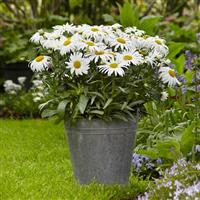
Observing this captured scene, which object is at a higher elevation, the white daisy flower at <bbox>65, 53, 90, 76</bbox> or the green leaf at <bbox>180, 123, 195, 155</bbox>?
the white daisy flower at <bbox>65, 53, 90, 76</bbox>

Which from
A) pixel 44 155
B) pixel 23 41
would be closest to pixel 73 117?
pixel 44 155

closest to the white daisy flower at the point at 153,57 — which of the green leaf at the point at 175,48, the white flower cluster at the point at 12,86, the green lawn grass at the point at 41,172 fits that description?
the green lawn grass at the point at 41,172

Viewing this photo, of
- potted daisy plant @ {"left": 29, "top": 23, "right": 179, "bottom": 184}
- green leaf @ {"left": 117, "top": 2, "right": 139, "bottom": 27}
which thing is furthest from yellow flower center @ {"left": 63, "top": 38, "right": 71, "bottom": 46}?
green leaf @ {"left": 117, "top": 2, "right": 139, "bottom": 27}

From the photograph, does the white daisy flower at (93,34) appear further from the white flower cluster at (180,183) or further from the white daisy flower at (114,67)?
the white flower cluster at (180,183)

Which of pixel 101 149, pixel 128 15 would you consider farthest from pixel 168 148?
pixel 128 15

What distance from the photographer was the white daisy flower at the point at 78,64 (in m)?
3.54

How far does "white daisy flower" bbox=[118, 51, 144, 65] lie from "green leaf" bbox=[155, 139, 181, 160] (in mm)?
640

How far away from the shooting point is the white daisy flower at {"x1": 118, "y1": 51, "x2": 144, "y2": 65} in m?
3.58

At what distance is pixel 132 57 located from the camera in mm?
3623

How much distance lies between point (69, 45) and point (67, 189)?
0.89 metres

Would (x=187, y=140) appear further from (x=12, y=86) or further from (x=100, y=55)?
(x=12, y=86)

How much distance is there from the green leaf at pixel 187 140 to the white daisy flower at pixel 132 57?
25.8 inches

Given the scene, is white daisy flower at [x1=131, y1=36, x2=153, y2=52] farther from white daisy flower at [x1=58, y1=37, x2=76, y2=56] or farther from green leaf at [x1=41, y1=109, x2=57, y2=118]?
green leaf at [x1=41, y1=109, x2=57, y2=118]

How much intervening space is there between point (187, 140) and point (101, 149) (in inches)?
26.0
